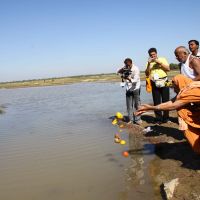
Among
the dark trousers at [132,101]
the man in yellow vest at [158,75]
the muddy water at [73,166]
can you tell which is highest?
the man in yellow vest at [158,75]

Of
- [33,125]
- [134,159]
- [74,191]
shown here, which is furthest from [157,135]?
[33,125]

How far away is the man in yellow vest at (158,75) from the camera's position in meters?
8.81

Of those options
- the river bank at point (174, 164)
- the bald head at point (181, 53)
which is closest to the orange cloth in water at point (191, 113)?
the river bank at point (174, 164)

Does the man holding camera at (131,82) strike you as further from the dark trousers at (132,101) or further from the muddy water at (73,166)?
the muddy water at (73,166)

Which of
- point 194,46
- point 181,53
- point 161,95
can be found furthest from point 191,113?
point 161,95

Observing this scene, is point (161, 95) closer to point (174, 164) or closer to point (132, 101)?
point (132, 101)

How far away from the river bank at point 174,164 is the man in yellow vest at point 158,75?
2.98 feet

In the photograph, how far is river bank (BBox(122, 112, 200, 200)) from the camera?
4.62m

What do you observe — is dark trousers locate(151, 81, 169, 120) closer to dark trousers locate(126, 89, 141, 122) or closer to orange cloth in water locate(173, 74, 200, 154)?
dark trousers locate(126, 89, 141, 122)

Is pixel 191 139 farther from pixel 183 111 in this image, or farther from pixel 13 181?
pixel 13 181

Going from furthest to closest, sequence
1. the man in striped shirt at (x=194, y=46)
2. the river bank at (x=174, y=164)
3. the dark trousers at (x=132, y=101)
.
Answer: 1. the dark trousers at (x=132, y=101)
2. the man in striped shirt at (x=194, y=46)
3. the river bank at (x=174, y=164)

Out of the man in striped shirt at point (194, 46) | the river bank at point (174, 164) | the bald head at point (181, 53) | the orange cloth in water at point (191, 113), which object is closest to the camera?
the river bank at point (174, 164)

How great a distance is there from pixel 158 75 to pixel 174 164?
3.60m

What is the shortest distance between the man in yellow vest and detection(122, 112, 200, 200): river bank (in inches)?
35.8
